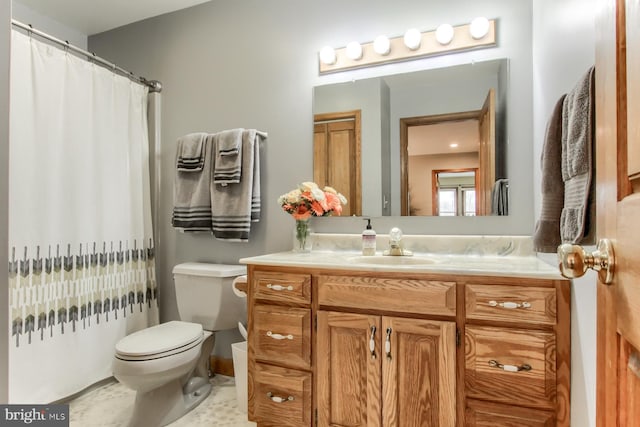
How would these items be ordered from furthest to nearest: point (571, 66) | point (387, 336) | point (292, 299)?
point (292, 299) → point (387, 336) → point (571, 66)

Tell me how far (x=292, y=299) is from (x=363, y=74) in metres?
Result: 1.34

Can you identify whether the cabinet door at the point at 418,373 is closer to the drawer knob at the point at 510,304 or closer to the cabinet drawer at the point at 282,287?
the drawer knob at the point at 510,304

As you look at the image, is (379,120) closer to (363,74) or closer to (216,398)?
(363,74)

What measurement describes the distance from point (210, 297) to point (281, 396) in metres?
0.79

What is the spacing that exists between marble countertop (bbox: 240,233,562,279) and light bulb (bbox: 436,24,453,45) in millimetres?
1032

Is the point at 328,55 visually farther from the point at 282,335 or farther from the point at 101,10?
the point at 101,10

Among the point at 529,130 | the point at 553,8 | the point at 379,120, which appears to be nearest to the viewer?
the point at 553,8

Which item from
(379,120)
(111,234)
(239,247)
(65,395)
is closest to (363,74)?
(379,120)

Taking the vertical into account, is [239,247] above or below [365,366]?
above

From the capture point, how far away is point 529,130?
5.75ft

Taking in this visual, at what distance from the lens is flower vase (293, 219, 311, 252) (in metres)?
2.04

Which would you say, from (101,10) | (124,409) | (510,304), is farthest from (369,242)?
(101,10)

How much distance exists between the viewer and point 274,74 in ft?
7.43

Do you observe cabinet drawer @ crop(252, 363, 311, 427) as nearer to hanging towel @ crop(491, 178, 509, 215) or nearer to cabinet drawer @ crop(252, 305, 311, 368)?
cabinet drawer @ crop(252, 305, 311, 368)
